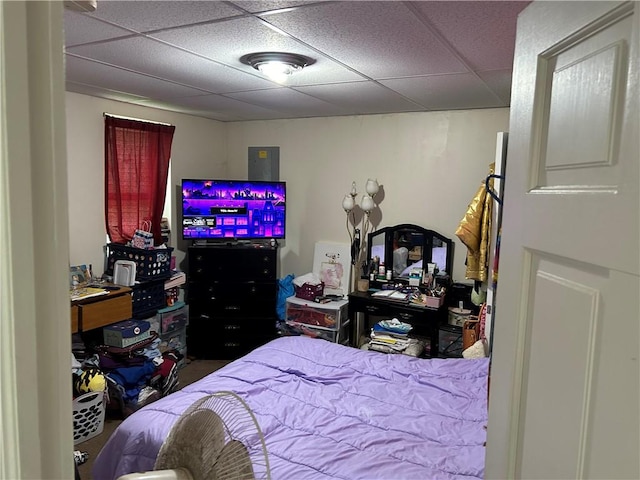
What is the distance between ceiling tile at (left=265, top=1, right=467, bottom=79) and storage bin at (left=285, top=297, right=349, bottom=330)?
229 cm

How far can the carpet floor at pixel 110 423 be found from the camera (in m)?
2.88

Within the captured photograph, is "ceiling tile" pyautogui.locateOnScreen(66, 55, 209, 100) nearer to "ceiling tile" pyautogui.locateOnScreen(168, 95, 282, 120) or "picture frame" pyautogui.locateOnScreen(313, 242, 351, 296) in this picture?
"ceiling tile" pyautogui.locateOnScreen(168, 95, 282, 120)

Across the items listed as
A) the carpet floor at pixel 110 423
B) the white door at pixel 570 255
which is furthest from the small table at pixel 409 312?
the white door at pixel 570 255

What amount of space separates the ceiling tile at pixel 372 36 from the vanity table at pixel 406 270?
75.8 inches

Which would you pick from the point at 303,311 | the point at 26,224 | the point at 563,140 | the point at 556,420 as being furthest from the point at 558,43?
the point at 303,311

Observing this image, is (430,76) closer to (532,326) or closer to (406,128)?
(406,128)

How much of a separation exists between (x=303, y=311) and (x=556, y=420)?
12.5 ft

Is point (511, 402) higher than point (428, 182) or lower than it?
lower

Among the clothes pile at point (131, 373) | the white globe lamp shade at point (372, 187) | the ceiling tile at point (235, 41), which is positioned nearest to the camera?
the ceiling tile at point (235, 41)

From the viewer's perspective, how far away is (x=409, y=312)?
4.08 metres

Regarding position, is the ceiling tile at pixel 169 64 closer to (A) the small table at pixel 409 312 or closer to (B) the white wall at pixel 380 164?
(B) the white wall at pixel 380 164

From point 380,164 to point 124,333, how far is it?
264 centimetres

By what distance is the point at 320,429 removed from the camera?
2.30 m

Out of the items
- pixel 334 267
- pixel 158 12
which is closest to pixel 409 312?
pixel 334 267
